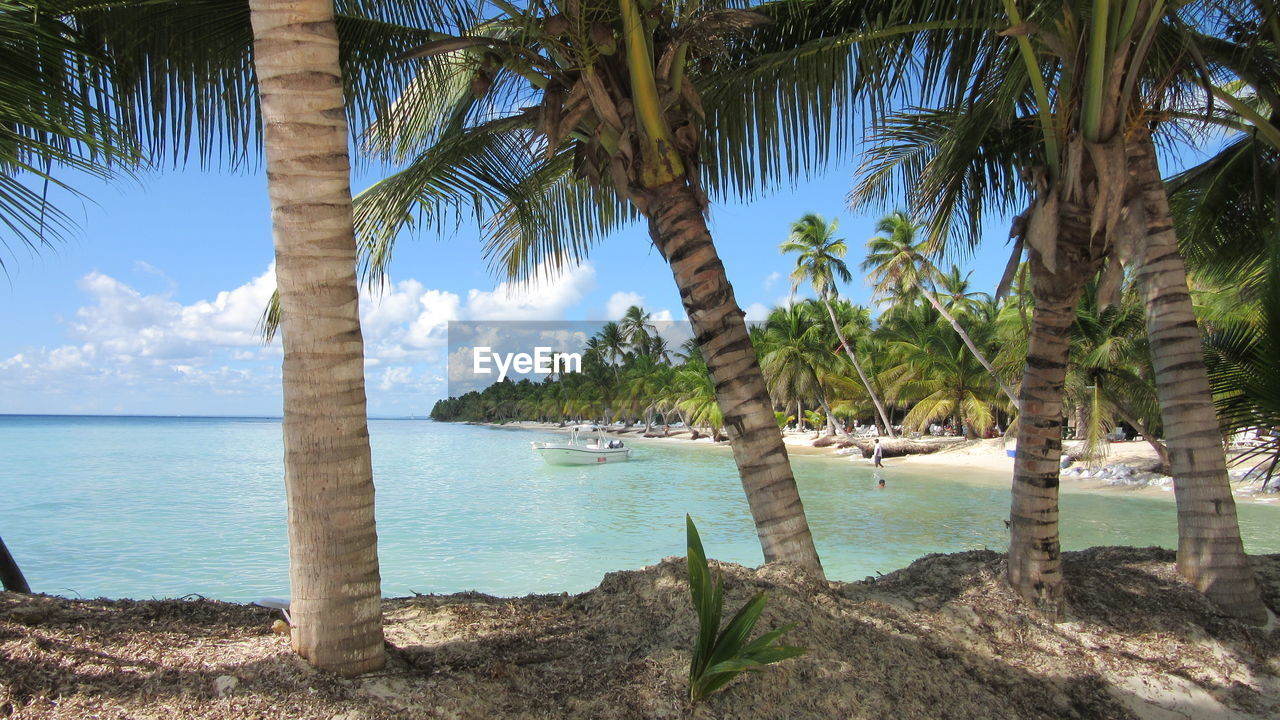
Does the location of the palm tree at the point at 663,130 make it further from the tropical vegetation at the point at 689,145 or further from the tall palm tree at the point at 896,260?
the tall palm tree at the point at 896,260

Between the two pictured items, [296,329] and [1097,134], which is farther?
[1097,134]

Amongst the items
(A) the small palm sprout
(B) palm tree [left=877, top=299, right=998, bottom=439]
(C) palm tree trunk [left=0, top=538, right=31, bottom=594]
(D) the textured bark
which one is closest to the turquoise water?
(B) palm tree [left=877, top=299, right=998, bottom=439]

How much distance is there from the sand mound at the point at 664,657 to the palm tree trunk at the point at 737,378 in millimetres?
263

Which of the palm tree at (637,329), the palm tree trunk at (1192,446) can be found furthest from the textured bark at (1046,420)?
the palm tree at (637,329)

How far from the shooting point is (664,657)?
328 centimetres

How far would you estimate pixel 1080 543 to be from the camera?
1453 centimetres

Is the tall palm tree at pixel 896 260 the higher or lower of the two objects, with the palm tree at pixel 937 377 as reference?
higher

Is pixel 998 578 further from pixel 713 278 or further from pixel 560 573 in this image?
pixel 560 573

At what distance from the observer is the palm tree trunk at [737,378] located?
426cm

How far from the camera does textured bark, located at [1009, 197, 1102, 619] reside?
4.59 metres

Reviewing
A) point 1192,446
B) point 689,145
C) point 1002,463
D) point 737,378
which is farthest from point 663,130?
point 1002,463

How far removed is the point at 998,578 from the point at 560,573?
30.2 ft

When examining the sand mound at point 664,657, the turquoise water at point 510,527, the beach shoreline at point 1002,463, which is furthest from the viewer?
the beach shoreline at point 1002,463

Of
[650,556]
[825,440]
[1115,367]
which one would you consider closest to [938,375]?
[825,440]
